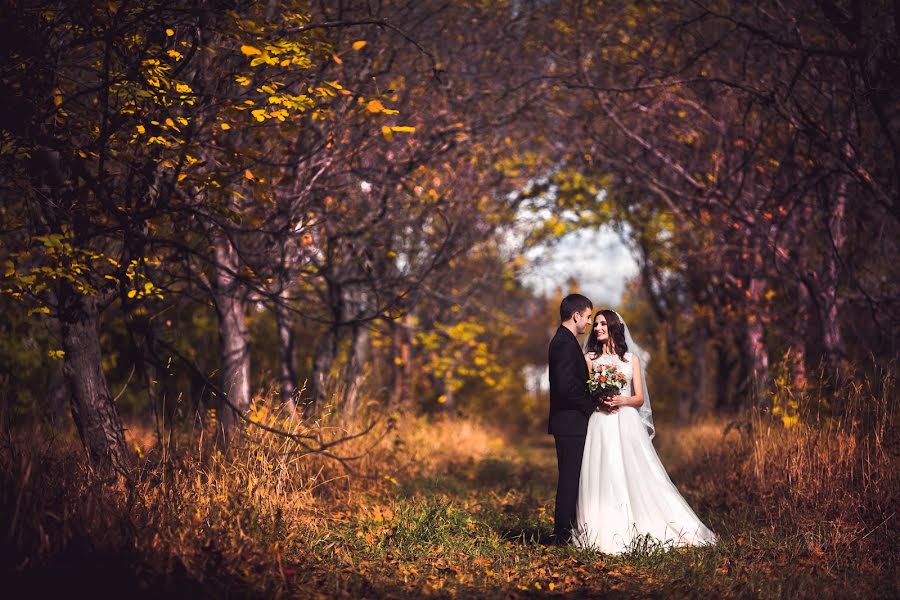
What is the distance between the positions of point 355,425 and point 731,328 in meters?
8.22

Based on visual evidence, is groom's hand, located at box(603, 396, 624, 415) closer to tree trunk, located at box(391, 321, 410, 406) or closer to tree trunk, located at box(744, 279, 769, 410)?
tree trunk, located at box(744, 279, 769, 410)

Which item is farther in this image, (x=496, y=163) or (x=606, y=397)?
(x=496, y=163)

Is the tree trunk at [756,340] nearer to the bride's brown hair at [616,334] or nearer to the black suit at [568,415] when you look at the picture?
the bride's brown hair at [616,334]

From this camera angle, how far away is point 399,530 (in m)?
7.08

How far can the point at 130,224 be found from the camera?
5.91 meters

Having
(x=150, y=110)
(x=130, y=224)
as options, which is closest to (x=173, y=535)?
(x=130, y=224)

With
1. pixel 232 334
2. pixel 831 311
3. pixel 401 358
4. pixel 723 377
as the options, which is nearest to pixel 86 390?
pixel 232 334

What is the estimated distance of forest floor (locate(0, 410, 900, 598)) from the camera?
4855 mm

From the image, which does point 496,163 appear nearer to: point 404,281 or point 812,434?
point 404,281

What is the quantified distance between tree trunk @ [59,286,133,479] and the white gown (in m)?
3.81

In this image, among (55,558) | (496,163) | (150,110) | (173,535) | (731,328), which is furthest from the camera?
(496,163)

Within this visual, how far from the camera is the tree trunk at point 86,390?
638 centimetres

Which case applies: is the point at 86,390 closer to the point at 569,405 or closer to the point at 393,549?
the point at 393,549

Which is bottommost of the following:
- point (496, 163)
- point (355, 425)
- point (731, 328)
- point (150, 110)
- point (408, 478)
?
point (408, 478)
